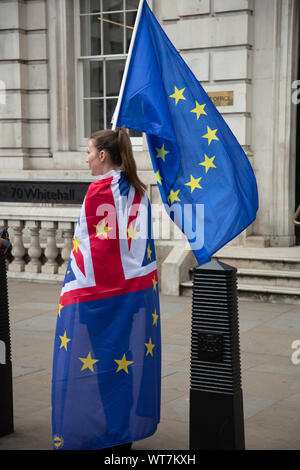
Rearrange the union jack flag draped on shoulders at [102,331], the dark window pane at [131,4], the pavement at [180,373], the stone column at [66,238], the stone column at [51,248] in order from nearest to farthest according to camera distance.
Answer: the union jack flag draped on shoulders at [102,331] → the pavement at [180,373] → the stone column at [66,238] → the stone column at [51,248] → the dark window pane at [131,4]

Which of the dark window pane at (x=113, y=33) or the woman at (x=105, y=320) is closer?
the woman at (x=105, y=320)

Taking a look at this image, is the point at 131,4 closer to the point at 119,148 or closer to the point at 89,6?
the point at 89,6

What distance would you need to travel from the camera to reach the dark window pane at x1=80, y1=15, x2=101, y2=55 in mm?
11758

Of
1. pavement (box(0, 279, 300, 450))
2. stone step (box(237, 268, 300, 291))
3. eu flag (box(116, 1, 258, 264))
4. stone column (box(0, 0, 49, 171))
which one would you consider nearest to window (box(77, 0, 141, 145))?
stone column (box(0, 0, 49, 171))

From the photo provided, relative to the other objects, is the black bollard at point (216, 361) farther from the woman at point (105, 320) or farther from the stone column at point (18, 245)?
the stone column at point (18, 245)

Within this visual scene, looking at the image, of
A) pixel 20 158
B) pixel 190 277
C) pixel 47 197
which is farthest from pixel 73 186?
pixel 20 158

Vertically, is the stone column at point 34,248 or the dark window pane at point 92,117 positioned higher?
the dark window pane at point 92,117

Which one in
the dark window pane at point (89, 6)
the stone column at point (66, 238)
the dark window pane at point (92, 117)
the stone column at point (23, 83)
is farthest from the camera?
the dark window pane at point (92, 117)

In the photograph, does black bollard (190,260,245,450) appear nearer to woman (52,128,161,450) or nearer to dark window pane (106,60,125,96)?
woman (52,128,161,450)

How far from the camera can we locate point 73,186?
30.7 feet

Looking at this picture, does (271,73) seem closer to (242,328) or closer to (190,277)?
(190,277)

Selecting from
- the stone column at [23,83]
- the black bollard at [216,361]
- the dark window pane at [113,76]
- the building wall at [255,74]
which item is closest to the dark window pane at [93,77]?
the dark window pane at [113,76]

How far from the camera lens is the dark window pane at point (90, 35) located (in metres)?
11.8

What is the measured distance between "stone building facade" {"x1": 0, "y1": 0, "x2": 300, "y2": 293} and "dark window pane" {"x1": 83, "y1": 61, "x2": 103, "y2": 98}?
0.05 metres
